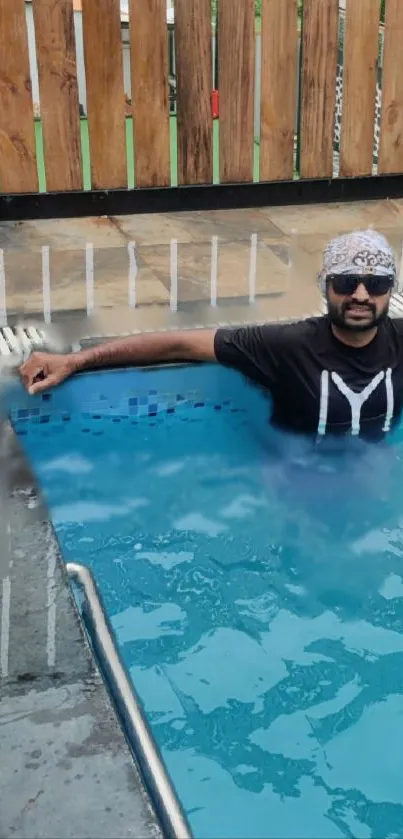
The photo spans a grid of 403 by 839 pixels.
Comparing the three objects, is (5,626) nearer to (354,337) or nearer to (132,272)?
(354,337)

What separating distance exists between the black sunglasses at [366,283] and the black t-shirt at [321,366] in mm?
243

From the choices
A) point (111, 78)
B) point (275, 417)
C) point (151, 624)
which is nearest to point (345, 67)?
point (111, 78)

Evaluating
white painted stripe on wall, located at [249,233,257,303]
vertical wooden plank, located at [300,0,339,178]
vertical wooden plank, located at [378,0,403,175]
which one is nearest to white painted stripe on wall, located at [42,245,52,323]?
white painted stripe on wall, located at [249,233,257,303]

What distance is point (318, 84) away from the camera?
613 cm

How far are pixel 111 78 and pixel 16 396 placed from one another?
245cm

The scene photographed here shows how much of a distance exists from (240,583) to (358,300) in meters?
1.10

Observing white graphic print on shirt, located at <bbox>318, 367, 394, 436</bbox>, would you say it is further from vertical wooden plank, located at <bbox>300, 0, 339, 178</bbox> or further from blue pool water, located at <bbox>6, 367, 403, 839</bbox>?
vertical wooden plank, located at <bbox>300, 0, 339, 178</bbox>

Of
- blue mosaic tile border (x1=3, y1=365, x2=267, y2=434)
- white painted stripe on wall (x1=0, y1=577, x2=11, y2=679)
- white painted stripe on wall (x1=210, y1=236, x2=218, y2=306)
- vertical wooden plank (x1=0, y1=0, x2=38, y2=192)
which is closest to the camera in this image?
white painted stripe on wall (x1=0, y1=577, x2=11, y2=679)

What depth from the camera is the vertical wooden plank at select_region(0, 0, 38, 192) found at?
5.49 metres

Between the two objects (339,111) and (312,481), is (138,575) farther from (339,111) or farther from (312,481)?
(339,111)

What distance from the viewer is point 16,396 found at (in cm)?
415

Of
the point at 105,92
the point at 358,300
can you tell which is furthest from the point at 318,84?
the point at 358,300

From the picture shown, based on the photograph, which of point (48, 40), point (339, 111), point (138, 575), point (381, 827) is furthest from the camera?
point (339, 111)

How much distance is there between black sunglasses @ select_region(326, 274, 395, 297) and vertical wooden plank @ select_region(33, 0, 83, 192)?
276 centimetres
